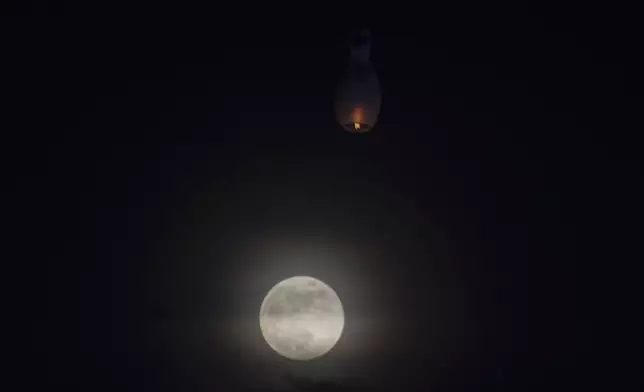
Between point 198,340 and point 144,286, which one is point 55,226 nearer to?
point 144,286

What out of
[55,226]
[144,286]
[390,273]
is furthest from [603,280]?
[55,226]

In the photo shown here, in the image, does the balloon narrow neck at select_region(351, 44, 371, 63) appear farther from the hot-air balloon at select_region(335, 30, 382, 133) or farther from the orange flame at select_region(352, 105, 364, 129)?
the orange flame at select_region(352, 105, 364, 129)

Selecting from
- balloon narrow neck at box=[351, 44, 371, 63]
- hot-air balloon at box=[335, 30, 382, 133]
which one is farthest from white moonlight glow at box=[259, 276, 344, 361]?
balloon narrow neck at box=[351, 44, 371, 63]

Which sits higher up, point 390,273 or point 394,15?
point 394,15

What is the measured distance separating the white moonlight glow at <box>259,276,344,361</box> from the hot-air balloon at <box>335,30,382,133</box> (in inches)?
26.4

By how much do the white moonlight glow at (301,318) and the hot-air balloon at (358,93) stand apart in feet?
2.20

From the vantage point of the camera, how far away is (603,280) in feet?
8.41

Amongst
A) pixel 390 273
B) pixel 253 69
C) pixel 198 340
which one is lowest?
pixel 198 340

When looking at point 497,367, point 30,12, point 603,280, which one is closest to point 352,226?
point 497,367

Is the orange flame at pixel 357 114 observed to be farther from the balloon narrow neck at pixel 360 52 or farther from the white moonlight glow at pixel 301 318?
the white moonlight glow at pixel 301 318

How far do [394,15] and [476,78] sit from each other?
0.43 metres

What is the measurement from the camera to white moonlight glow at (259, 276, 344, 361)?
7.70 ft

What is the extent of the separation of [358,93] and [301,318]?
2.80 feet

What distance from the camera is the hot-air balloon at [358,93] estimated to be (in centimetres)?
204
